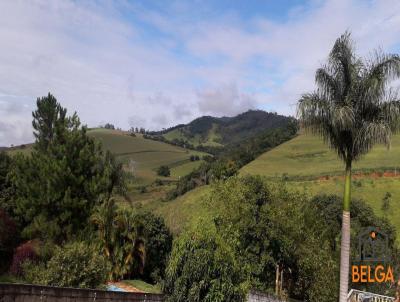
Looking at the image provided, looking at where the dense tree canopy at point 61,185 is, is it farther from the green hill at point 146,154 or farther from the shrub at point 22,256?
the green hill at point 146,154

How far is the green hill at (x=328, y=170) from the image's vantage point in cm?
5584

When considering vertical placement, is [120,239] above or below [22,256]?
above

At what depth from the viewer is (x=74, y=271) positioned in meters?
17.2

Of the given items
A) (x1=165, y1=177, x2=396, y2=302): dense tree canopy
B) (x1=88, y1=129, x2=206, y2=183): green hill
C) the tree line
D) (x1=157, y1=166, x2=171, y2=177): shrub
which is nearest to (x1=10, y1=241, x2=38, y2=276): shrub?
the tree line

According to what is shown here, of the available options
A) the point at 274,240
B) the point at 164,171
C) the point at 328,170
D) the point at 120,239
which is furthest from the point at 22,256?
the point at 164,171

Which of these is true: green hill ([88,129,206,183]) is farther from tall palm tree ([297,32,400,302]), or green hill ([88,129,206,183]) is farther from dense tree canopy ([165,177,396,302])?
tall palm tree ([297,32,400,302])

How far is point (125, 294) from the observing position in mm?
13773

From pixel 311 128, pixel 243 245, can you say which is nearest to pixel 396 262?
pixel 243 245

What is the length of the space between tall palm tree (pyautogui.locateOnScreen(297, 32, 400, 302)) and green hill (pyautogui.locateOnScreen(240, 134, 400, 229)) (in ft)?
57.9

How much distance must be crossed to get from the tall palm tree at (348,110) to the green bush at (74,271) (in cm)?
→ 961

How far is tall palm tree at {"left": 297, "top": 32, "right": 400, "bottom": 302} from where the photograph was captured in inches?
550

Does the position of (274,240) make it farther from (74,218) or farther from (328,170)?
(328,170)

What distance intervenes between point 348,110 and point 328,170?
63.7 metres

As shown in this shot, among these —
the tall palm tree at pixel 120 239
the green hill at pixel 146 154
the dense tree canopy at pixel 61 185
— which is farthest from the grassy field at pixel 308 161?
the dense tree canopy at pixel 61 185
